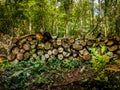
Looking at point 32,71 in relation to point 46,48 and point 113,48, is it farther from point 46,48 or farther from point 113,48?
point 113,48

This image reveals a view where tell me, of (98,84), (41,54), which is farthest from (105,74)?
(41,54)

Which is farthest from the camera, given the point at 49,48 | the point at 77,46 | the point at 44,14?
the point at 44,14

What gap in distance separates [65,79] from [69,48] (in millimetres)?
1902

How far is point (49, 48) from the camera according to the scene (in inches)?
361

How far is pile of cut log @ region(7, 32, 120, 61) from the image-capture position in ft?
29.5

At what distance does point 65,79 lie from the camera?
7465mm

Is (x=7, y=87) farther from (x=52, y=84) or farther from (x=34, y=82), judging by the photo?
(x=52, y=84)

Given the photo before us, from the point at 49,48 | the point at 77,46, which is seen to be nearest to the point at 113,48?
the point at 77,46

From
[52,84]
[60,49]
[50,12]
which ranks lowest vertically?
[52,84]

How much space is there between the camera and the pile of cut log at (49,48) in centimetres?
898

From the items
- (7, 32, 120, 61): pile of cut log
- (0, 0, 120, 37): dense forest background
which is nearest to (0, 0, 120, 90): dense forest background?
(7, 32, 120, 61): pile of cut log

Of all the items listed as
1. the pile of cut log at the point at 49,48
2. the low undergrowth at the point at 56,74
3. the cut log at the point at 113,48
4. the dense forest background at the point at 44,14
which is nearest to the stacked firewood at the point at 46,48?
the pile of cut log at the point at 49,48

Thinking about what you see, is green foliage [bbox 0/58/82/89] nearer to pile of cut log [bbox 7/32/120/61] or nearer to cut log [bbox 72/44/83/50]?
pile of cut log [bbox 7/32/120/61]

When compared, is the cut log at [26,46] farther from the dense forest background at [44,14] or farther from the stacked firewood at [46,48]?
the dense forest background at [44,14]
